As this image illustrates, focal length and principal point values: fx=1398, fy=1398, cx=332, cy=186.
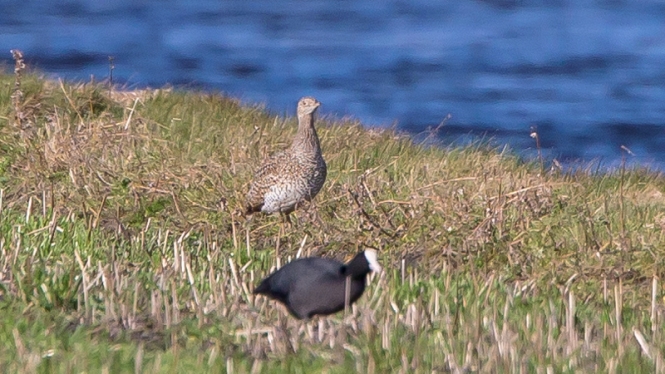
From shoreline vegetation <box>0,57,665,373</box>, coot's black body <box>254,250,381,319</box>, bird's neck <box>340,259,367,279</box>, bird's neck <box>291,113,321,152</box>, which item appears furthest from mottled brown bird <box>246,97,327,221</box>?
bird's neck <box>340,259,367,279</box>

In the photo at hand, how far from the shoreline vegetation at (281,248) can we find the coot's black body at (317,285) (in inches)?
2.9

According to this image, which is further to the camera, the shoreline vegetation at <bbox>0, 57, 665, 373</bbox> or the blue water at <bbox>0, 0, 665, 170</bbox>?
the blue water at <bbox>0, 0, 665, 170</bbox>

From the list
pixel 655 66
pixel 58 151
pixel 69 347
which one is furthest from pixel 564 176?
pixel 655 66

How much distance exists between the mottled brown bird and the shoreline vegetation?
0.10 metres

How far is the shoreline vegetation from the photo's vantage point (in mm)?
4754

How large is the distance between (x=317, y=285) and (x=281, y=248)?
2.19 meters

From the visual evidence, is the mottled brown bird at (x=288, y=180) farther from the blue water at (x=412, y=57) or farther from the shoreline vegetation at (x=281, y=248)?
the blue water at (x=412, y=57)

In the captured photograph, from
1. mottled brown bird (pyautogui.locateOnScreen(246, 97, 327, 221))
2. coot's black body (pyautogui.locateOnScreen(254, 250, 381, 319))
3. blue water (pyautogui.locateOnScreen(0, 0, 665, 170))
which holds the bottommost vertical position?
coot's black body (pyautogui.locateOnScreen(254, 250, 381, 319))

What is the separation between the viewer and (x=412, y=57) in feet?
84.1

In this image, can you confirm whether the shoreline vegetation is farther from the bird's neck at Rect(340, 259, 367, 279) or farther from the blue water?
the blue water

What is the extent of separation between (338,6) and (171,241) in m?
26.3

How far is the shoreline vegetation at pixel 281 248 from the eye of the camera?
4.75 meters

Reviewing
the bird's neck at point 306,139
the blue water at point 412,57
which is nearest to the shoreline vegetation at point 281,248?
the bird's neck at point 306,139

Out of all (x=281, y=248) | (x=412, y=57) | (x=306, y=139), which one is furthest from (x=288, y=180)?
(x=412, y=57)
